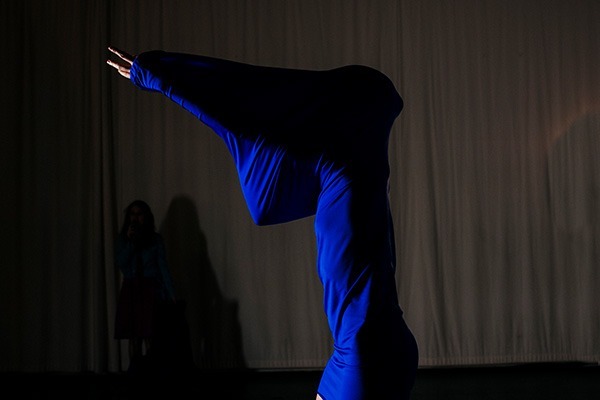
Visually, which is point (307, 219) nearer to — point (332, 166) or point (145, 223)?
point (145, 223)

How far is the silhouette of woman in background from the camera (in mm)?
4559

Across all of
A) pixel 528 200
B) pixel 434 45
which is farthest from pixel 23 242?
pixel 528 200

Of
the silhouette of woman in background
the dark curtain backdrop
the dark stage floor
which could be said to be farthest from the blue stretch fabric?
the dark curtain backdrop

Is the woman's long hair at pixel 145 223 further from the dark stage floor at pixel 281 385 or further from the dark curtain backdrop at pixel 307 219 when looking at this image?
the dark stage floor at pixel 281 385

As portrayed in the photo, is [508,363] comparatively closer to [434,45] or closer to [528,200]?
[528,200]

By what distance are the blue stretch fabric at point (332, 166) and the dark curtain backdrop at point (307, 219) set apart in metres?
3.64

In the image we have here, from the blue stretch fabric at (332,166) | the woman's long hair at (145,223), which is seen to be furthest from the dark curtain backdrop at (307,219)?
the blue stretch fabric at (332,166)

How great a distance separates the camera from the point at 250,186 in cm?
137

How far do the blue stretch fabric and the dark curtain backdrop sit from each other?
11.9 feet

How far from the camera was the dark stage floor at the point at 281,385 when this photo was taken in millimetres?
4145

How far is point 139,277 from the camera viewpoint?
4.61 metres

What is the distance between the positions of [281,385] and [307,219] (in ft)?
4.04

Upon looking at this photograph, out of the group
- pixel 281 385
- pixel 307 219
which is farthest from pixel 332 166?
pixel 307 219

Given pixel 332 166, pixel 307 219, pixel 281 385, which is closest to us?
pixel 332 166
